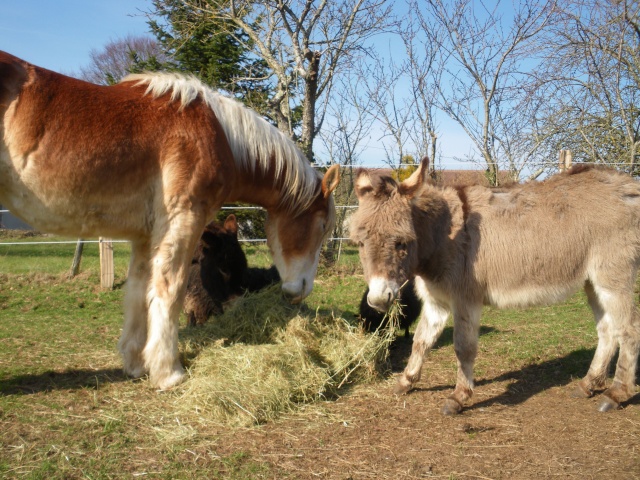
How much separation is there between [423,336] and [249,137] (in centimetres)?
239

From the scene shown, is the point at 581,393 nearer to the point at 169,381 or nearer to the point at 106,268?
the point at 169,381

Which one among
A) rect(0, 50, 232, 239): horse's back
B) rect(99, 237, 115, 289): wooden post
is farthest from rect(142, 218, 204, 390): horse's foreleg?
rect(99, 237, 115, 289): wooden post

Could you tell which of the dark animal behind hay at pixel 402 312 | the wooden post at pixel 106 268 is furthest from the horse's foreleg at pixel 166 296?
the wooden post at pixel 106 268

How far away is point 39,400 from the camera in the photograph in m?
4.04

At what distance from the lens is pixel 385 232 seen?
384 cm

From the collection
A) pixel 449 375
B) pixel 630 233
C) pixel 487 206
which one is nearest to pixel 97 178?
pixel 487 206

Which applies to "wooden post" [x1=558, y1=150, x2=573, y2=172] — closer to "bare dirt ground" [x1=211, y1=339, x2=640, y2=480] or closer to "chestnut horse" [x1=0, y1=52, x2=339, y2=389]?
"bare dirt ground" [x1=211, y1=339, x2=640, y2=480]

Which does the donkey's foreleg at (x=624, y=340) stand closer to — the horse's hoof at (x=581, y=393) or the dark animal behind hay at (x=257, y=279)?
the horse's hoof at (x=581, y=393)

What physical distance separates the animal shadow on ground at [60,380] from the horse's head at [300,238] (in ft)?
5.71

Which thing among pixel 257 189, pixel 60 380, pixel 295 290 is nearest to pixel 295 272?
pixel 295 290

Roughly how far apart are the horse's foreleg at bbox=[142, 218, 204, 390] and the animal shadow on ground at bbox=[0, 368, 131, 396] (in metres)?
0.51

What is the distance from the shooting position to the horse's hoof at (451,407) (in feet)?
13.1

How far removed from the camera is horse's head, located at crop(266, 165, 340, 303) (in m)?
5.02

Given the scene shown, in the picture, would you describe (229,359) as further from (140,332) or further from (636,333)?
(636,333)
